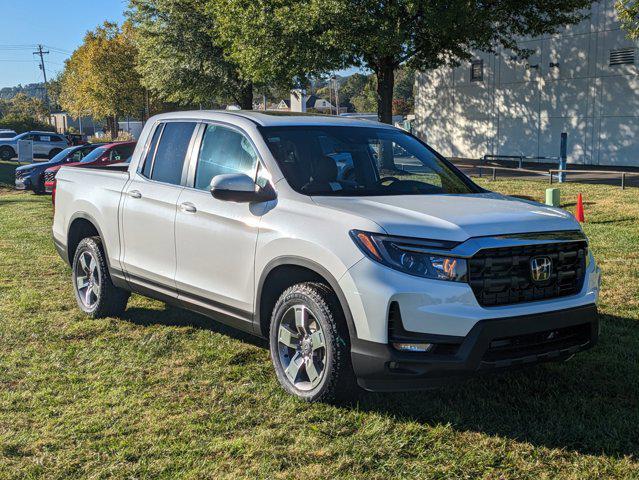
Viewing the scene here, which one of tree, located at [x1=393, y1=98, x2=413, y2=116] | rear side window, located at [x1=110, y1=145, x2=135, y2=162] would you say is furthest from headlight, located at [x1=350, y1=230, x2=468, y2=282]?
tree, located at [x1=393, y1=98, x2=413, y2=116]

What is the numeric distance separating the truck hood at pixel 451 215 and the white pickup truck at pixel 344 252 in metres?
0.01

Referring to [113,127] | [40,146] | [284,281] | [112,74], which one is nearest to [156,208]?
[284,281]

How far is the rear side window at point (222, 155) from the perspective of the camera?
545 centimetres

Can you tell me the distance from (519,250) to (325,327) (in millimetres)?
1219

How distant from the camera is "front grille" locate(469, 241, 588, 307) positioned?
4.27 m

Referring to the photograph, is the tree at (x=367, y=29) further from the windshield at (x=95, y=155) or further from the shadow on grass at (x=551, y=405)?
the shadow on grass at (x=551, y=405)

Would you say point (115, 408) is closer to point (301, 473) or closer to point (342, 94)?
point (301, 473)

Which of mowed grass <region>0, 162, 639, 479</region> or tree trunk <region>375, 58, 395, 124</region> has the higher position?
tree trunk <region>375, 58, 395, 124</region>

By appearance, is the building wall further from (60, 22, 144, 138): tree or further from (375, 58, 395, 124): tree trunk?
(60, 22, 144, 138): tree

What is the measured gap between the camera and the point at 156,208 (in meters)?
6.00

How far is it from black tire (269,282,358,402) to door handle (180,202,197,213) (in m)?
1.15

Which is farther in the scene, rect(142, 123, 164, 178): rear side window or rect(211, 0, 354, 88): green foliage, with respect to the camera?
rect(211, 0, 354, 88): green foliage

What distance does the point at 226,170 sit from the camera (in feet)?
18.2

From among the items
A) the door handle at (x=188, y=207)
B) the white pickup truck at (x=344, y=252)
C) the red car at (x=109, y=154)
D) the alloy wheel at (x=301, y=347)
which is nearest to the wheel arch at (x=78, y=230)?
the white pickup truck at (x=344, y=252)
